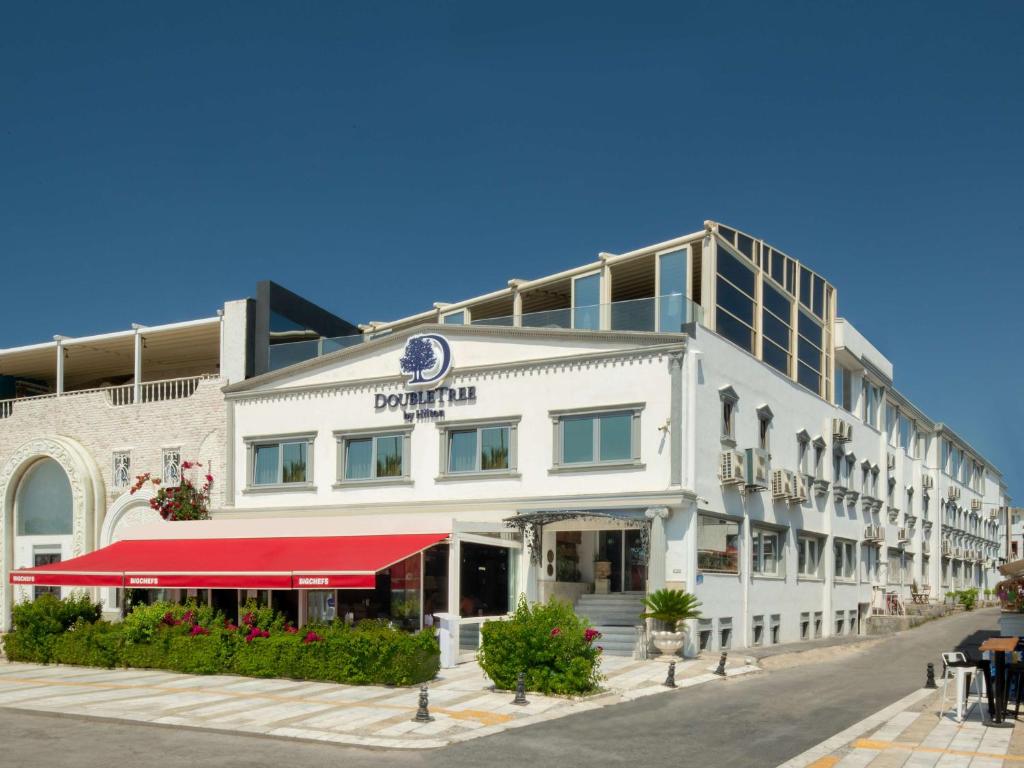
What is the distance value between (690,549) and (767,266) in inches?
516

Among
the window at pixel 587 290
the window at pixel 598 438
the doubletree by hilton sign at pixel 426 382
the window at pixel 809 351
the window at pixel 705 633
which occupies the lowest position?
the window at pixel 705 633

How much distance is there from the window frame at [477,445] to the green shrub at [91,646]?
10.2 meters

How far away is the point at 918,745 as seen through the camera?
16.1 m

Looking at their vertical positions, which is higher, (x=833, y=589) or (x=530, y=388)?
(x=530, y=388)

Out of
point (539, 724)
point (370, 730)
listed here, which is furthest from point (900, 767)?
point (370, 730)

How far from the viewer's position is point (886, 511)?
52031 mm

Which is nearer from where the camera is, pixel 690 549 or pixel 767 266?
pixel 690 549

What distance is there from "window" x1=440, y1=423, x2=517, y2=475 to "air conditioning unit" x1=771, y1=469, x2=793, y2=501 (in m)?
9.15

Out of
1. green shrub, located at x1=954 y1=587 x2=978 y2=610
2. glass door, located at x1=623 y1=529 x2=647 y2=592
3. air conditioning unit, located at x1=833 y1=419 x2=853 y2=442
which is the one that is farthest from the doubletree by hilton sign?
green shrub, located at x1=954 y1=587 x2=978 y2=610

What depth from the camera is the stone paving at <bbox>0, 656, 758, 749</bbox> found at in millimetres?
18016

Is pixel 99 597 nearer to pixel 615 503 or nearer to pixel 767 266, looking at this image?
pixel 615 503

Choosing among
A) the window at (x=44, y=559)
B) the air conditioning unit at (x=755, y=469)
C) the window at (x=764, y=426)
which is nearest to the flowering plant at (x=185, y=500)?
the window at (x=44, y=559)

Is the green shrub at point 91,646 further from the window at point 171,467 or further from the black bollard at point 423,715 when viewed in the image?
the black bollard at point 423,715

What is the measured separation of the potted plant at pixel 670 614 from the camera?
27.9 meters
